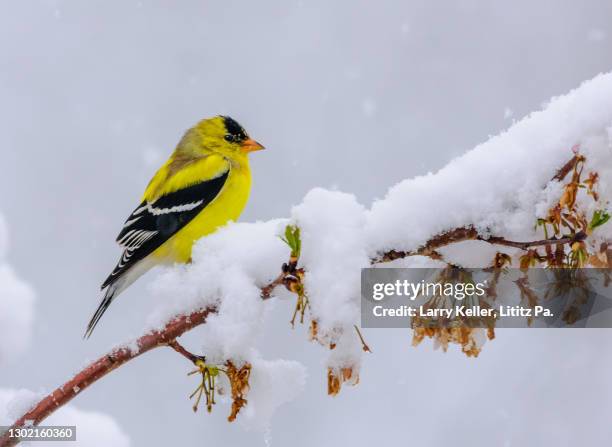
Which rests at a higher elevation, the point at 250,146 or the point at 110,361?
the point at 250,146

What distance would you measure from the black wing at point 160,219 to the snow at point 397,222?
1420 millimetres

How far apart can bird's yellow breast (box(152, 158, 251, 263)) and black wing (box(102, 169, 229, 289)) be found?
2cm

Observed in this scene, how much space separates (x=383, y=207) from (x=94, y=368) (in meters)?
0.56

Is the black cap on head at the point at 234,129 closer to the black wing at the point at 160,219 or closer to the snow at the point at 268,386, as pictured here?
the black wing at the point at 160,219

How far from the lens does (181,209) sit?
2.59 metres

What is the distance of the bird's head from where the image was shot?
10.0ft

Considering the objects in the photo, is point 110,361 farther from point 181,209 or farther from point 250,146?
point 250,146

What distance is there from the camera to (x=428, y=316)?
1040mm

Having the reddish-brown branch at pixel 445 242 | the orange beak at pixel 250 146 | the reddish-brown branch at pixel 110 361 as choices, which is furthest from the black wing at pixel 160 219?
the reddish-brown branch at pixel 445 242

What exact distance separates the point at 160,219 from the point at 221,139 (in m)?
0.69

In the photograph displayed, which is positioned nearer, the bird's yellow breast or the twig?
the twig

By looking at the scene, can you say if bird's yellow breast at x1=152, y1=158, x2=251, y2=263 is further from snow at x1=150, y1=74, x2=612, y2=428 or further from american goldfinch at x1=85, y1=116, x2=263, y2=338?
snow at x1=150, y1=74, x2=612, y2=428

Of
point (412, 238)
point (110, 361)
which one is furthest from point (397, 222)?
point (110, 361)

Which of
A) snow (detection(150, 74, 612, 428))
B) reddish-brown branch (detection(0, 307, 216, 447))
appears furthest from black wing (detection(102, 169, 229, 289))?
snow (detection(150, 74, 612, 428))
